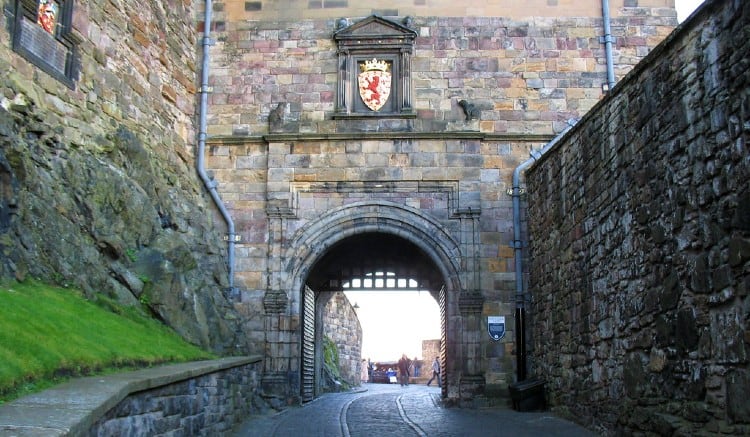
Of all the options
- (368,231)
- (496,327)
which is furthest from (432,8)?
(496,327)

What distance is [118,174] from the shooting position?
33.2 ft

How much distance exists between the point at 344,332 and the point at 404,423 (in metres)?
13.9

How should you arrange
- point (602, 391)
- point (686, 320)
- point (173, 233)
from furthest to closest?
point (173, 233) → point (602, 391) → point (686, 320)

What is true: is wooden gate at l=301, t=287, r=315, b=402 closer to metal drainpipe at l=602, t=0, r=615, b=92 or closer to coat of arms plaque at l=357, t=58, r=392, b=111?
coat of arms plaque at l=357, t=58, r=392, b=111

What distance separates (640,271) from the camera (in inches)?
293

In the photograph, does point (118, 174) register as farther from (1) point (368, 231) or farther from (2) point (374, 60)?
(2) point (374, 60)

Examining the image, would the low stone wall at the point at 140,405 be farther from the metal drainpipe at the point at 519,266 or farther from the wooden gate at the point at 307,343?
the metal drainpipe at the point at 519,266

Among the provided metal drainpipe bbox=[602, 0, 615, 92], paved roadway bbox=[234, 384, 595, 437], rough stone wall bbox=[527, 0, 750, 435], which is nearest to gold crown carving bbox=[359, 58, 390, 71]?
metal drainpipe bbox=[602, 0, 615, 92]

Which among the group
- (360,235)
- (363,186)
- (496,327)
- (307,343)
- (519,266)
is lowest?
(307,343)

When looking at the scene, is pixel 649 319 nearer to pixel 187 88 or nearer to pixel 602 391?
pixel 602 391

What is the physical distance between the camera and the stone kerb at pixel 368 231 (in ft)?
41.9

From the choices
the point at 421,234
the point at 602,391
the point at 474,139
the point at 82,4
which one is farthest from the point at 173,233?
the point at 602,391

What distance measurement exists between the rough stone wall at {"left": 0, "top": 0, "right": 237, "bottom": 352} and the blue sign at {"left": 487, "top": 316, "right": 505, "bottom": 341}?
3.96 metres

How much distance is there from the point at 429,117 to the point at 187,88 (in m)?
4.10
